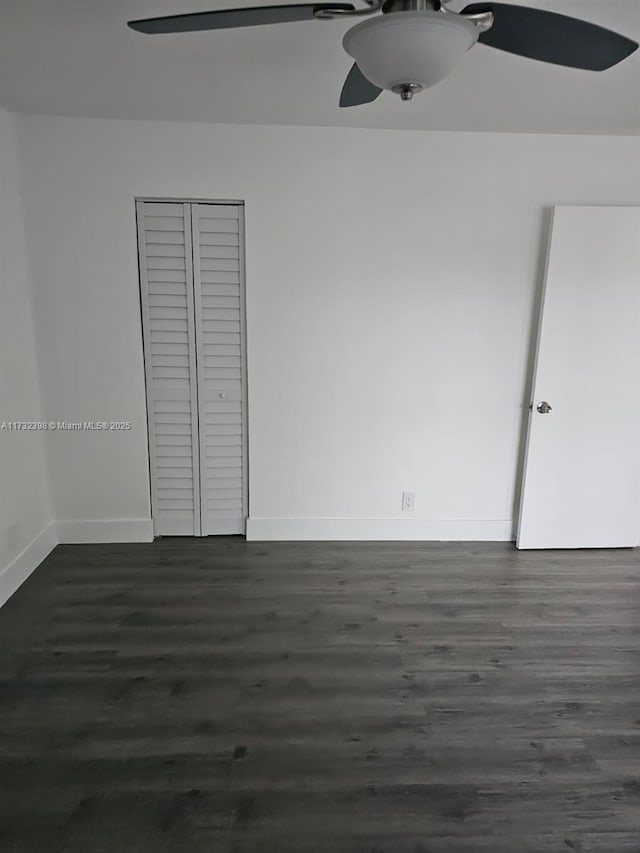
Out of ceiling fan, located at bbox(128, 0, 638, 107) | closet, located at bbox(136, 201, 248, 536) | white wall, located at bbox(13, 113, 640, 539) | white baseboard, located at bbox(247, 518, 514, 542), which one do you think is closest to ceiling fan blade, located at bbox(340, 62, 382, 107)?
ceiling fan, located at bbox(128, 0, 638, 107)

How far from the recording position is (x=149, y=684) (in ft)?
7.36

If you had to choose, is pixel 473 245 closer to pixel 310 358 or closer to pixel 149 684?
pixel 310 358

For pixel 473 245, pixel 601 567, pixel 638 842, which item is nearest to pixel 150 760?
pixel 638 842

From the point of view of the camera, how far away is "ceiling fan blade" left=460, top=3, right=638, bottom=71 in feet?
4.54

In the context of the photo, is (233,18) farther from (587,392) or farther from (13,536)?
(587,392)

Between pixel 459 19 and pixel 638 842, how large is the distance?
2.22 metres

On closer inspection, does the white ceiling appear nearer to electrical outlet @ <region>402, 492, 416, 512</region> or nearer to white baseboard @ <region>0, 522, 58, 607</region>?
electrical outlet @ <region>402, 492, 416, 512</region>

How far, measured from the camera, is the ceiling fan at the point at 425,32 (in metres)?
1.29

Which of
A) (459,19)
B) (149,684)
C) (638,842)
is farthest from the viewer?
(149,684)

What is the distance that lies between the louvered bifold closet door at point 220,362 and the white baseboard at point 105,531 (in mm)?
366

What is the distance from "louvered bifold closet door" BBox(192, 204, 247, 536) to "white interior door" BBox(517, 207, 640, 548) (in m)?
1.73

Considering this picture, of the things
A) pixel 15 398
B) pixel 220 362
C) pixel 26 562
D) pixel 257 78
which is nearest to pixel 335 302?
pixel 220 362

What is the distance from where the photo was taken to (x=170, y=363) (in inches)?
130

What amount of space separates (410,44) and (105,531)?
3.03 metres
